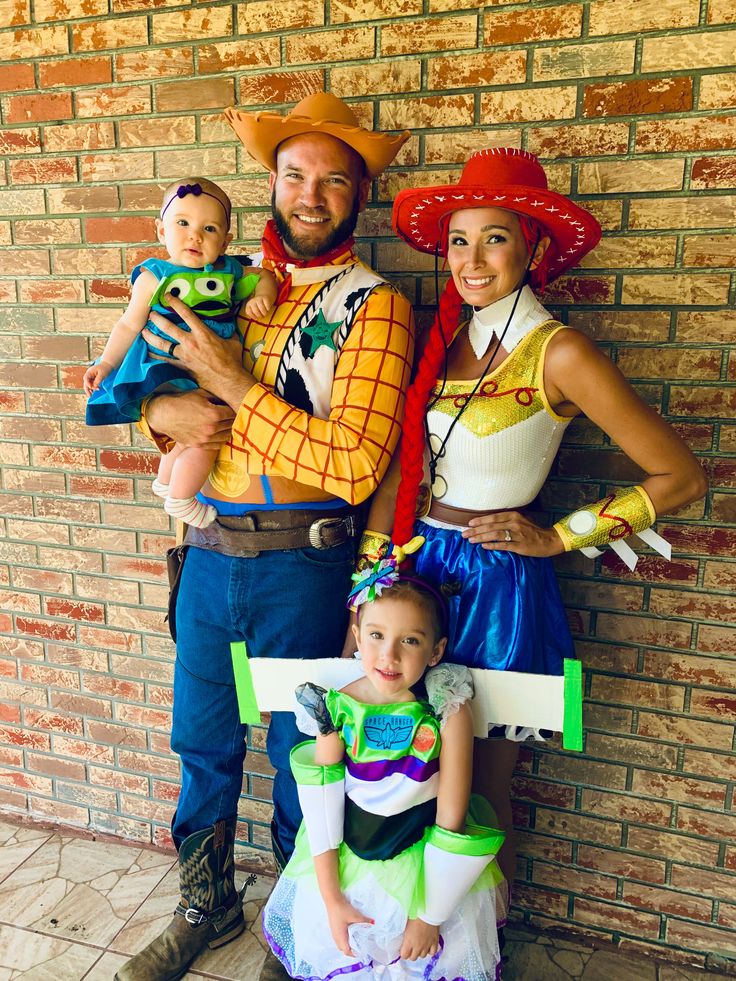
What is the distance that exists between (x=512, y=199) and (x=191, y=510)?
3.44 ft

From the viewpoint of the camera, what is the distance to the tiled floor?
2227 millimetres

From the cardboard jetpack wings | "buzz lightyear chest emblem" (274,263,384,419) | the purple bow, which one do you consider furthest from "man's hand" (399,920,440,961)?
the purple bow

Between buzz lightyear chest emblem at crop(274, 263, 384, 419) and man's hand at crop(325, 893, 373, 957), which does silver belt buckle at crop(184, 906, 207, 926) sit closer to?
man's hand at crop(325, 893, 373, 957)

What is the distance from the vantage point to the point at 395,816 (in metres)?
1.74

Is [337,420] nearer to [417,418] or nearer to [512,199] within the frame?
[417,418]

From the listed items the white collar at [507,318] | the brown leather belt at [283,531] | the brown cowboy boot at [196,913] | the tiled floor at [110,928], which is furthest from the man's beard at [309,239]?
the tiled floor at [110,928]

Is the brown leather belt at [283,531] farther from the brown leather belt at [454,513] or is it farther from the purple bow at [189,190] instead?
the purple bow at [189,190]

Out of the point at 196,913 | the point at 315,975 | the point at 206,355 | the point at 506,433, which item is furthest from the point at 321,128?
the point at 196,913

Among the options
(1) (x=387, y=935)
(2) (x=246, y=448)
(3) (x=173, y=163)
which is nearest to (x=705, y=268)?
(2) (x=246, y=448)

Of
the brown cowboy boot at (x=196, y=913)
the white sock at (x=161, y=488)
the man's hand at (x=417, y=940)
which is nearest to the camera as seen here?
the man's hand at (x=417, y=940)

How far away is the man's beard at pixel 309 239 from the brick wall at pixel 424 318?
256mm

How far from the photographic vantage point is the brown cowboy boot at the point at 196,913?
2.20 metres

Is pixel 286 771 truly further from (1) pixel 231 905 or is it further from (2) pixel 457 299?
(2) pixel 457 299

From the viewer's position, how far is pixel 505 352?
Result: 1828mm
